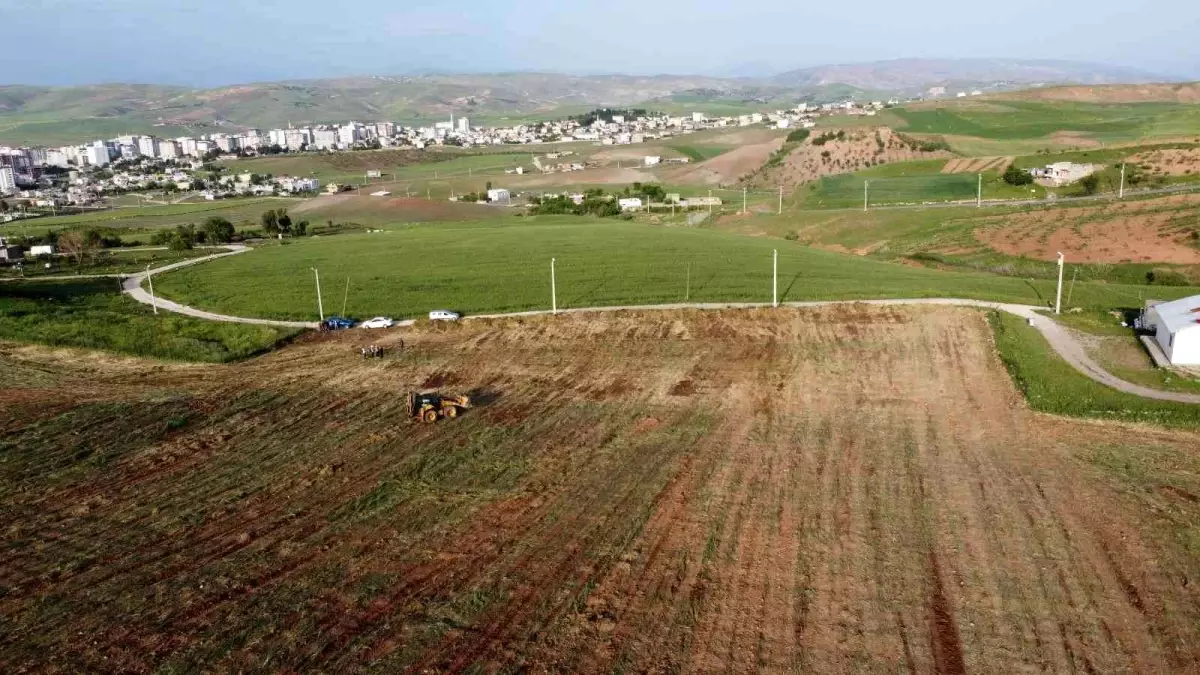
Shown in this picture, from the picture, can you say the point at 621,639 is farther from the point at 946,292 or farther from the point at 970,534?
the point at 946,292

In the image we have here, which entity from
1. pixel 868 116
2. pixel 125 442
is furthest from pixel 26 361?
pixel 868 116

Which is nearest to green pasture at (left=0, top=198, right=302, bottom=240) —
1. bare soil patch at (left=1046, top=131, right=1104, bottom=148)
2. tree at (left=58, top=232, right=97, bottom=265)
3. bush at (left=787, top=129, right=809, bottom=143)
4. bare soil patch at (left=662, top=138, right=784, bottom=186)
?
tree at (left=58, top=232, right=97, bottom=265)

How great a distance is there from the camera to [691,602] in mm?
14203

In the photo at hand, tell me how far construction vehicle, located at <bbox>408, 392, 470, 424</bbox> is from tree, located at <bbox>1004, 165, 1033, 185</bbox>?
70158 millimetres

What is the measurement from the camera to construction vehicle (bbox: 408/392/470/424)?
79.2 ft

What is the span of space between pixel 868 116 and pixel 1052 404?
134563 mm

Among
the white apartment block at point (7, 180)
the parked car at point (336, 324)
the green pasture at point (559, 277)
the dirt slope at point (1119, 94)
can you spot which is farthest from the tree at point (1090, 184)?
the white apartment block at point (7, 180)

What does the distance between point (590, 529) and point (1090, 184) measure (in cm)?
7209

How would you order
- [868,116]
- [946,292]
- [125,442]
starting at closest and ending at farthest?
[125,442]
[946,292]
[868,116]

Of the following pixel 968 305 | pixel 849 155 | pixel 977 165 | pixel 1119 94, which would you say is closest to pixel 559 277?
pixel 968 305

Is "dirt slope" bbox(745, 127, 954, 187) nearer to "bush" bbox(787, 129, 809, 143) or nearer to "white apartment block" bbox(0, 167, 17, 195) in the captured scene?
"bush" bbox(787, 129, 809, 143)

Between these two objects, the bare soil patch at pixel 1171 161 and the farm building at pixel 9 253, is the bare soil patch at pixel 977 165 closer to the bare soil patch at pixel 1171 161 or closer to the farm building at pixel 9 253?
the bare soil patch at pixel 1171 161

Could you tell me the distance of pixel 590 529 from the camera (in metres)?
17.0

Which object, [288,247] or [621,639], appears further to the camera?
[288,247]
